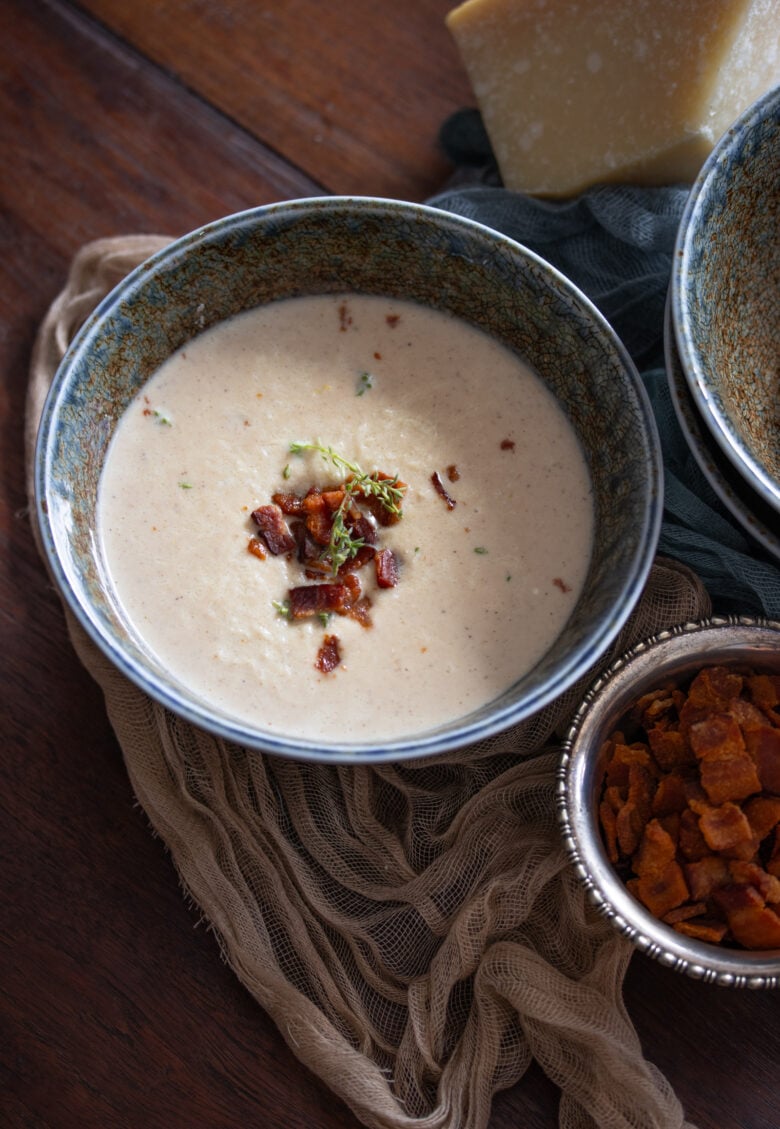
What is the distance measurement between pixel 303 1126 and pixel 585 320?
1224mm

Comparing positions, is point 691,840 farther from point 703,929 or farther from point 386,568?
point 386,568

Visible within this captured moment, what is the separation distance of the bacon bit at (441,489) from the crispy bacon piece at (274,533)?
0.72ft

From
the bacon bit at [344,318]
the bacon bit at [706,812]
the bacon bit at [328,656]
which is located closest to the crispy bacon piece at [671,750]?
the bacon bit at [706,812]

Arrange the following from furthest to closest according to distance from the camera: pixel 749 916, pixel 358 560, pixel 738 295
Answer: pixel 738 295
pixel 358 560
pixel 749 916

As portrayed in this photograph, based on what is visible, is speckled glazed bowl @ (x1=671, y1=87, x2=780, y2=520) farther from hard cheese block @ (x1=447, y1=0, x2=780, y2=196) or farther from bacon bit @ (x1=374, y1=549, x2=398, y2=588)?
bacon bit @ (x1=374, y1=549, x2=398, y2=588)

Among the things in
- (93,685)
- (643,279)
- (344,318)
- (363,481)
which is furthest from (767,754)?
(93,685)

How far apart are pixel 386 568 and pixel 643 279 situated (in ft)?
2.16

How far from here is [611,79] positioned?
177 cm

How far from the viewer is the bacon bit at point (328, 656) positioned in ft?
5.06

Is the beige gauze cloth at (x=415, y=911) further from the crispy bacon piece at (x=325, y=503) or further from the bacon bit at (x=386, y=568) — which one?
the crispy bacon piece at (x=325, y=503)

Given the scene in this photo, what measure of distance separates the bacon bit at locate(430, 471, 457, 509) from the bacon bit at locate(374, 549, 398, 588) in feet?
0.37

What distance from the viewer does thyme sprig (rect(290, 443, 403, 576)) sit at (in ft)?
5.10

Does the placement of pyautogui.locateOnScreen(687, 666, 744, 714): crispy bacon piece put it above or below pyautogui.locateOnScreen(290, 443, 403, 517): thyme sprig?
below

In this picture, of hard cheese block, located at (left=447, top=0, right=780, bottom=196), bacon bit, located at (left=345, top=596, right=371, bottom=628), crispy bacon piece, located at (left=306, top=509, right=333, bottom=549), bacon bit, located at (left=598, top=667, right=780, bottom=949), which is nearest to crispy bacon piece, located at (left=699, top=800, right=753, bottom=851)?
bacon bit, located at (left=598, top=667, right=780, bottom=949)
